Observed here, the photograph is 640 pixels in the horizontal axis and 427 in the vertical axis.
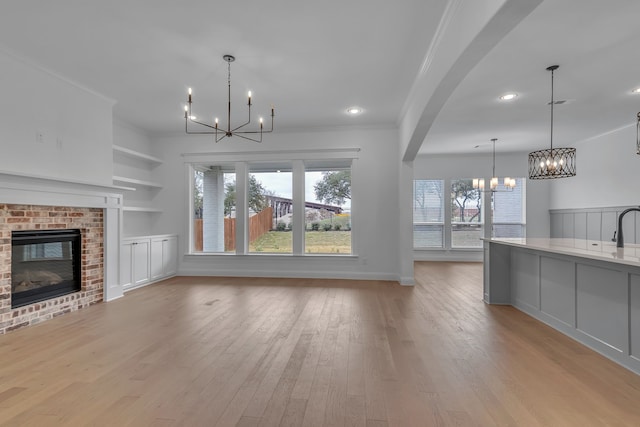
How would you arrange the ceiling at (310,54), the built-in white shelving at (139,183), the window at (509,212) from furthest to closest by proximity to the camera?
the window at (509,212), the built-in white shelving at (139,183), the ceiling at (310,54)

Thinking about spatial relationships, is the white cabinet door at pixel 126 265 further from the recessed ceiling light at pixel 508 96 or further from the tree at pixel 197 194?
the recessed ceiling light at pixel 508 96

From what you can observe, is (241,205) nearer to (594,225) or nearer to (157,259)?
(157,259)

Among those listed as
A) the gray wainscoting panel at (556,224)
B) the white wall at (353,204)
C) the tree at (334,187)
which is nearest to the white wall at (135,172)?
the white wall at (353,204)

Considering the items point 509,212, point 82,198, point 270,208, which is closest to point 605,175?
point 509,212

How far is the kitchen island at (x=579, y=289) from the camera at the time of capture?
2.52 metres

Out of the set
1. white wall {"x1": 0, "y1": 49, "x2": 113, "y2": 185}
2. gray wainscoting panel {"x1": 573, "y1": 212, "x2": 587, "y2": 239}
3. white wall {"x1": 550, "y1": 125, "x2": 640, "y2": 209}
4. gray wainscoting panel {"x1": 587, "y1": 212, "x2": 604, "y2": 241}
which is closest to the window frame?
white wall {"x1": 0, "y1": 49, "x2": 113, "y2": 185}

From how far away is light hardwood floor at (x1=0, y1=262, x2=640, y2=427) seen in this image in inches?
76.0

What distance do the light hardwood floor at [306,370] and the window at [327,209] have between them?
219 centimetres

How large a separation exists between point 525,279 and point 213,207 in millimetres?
5524

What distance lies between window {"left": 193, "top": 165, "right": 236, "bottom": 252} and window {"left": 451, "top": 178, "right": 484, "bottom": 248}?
19.7 ft

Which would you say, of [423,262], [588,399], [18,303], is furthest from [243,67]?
[423,262]

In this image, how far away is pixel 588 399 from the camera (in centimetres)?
210

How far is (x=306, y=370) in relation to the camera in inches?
97.3

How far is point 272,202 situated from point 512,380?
5032 millimetres
